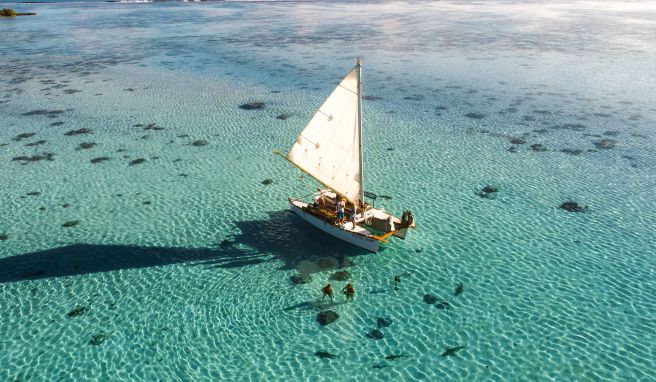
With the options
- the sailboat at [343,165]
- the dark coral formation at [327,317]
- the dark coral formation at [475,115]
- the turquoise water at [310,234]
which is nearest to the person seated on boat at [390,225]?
the sailboat at [343,165]

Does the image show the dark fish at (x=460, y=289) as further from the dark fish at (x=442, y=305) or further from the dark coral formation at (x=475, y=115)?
the dark coral formation at (x=475, y=115)

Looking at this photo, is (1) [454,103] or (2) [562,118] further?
(1) [454,103]

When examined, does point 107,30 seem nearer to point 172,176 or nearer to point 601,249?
point 172,176

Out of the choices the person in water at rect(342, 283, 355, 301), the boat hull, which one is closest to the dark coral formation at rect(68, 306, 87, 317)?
the person in water at rect(342, 283, 355, 301)

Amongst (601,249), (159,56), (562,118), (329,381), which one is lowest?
(329,381)

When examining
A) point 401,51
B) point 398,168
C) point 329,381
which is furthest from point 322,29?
point 329,381

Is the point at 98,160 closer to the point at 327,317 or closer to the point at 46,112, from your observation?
the point at 46,112

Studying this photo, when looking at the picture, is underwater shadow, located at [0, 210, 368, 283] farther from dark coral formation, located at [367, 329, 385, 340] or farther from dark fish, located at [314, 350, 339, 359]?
dark fish, located at [314, 350, 339, 359]

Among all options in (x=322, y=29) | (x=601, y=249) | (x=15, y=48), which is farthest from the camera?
(x=322, y=29)
